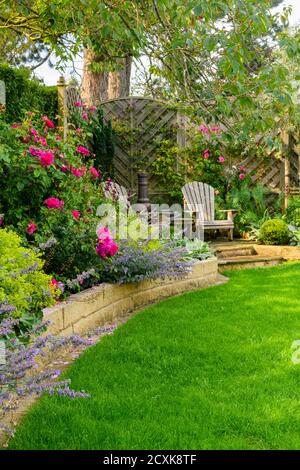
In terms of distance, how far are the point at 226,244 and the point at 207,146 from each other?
7.21 ft

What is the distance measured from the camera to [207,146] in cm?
897

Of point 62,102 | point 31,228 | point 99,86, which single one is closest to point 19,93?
point 62,102

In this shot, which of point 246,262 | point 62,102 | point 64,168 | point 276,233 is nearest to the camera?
point 64,168

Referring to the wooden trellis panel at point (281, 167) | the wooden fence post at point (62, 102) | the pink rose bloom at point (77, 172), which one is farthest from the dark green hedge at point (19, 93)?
the wooden trellis panel at point (281, 167)

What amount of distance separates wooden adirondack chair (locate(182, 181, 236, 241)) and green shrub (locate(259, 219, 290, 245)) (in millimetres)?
526

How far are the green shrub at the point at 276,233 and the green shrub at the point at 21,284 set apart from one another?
4815mm

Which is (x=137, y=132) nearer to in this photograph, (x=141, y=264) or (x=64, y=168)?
(x=64, y=168)

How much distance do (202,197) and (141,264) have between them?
4035 mm

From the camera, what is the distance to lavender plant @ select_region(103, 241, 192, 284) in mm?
4332

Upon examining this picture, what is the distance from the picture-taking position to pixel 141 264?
442cm

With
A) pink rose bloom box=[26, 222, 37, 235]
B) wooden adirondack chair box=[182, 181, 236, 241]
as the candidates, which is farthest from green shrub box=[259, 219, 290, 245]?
pink rose bloom box=[26, 222, 37, 235]

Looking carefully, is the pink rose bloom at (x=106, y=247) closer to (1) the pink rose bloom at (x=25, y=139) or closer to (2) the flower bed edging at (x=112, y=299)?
(2) the flower bed edging at (x=112, y=299)

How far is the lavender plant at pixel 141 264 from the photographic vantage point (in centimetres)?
433

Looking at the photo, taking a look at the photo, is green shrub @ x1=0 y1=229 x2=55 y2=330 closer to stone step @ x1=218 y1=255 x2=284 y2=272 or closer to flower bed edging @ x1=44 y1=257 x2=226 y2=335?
flower bed edging @ x1=44 y1=257 x2=226 y2=335
